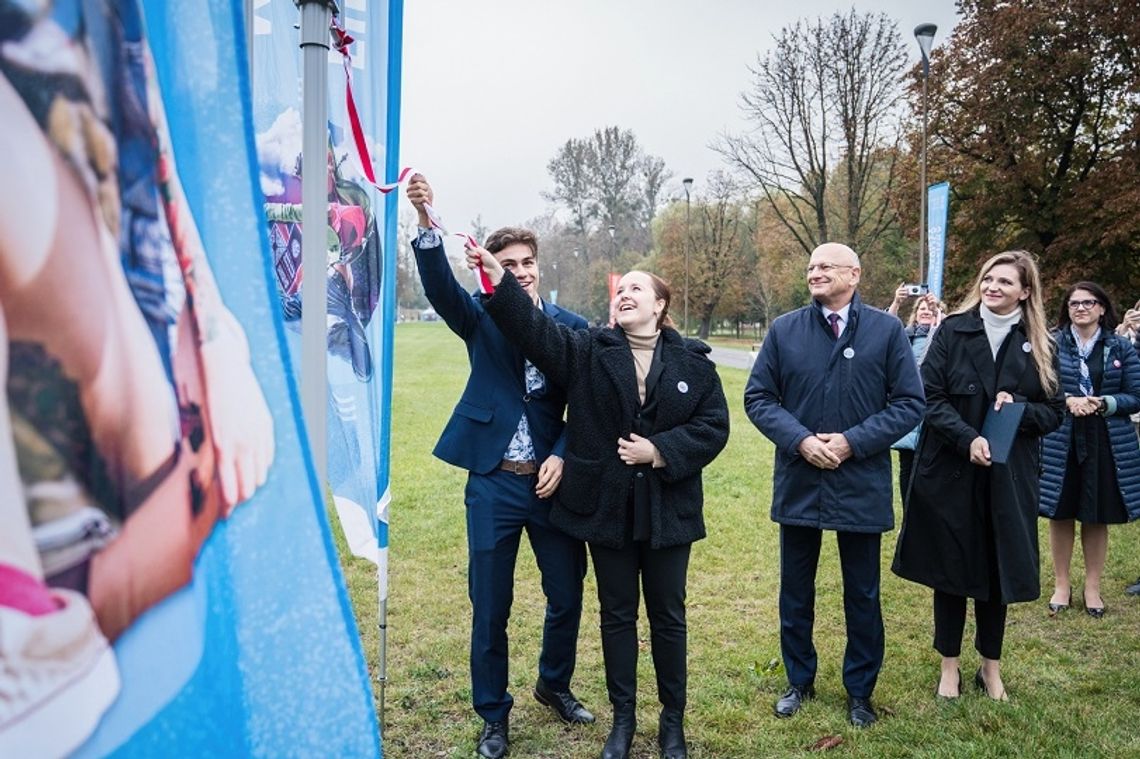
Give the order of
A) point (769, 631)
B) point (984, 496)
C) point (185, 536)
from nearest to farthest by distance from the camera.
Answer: point (185, 536) < point (984, 496) < point (769, 631)

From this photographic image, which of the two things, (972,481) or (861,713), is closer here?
(861,713)

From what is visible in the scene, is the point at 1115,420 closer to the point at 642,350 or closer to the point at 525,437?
the point at 642,350

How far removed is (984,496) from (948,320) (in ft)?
2.80

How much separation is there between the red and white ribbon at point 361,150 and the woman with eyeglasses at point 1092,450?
13.3 ft

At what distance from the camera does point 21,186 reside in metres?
0.94

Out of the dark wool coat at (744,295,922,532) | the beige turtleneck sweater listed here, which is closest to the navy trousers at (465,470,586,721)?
the beige turtleneck sweater

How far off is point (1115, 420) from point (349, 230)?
4926 millimetres

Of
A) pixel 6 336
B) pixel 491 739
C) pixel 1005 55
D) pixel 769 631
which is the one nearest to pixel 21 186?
pixel 6 336

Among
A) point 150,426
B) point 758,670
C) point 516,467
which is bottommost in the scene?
point 758,670

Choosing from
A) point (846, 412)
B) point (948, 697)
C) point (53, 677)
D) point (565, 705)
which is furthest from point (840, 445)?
point (53, 677)

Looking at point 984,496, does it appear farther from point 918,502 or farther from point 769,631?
point 769,631

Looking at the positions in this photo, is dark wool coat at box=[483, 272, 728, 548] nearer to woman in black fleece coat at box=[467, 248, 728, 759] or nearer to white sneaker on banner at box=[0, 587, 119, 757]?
woman in black fleece coat at box=[467, 248, 728, 759]

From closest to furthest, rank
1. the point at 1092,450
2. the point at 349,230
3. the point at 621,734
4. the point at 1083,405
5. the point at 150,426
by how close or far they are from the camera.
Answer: the point at 150,426, the point at 349,230, the point at 621,734, the point at 1083,405, the point at 1092,450

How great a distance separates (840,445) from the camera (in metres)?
3.56
